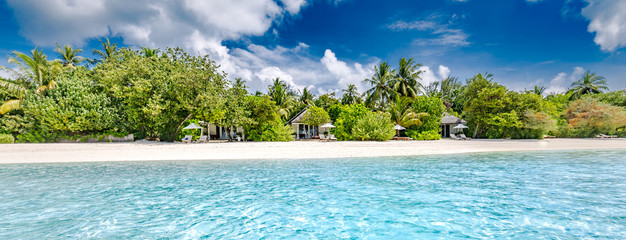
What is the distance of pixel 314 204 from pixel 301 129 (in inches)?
953

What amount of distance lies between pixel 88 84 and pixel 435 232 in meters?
25.2

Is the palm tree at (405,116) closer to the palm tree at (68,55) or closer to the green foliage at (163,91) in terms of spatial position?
the green foliage at (163,91)

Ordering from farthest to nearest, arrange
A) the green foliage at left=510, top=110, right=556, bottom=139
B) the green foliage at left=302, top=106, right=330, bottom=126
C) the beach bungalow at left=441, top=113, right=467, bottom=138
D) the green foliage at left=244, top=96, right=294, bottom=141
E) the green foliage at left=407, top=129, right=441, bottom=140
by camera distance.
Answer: the beach bungalow at left=441, top=113, right=467, bottom=138 < the green foliage at left=302, top=106, right=330, bottom=126 < the green foliage at left=407, top=129, right=441, bottom=140 < the green foliage at left=510, top=110, right=556, bottom=139 < the green foliage at left=244, top=96, right=294, bottom=141

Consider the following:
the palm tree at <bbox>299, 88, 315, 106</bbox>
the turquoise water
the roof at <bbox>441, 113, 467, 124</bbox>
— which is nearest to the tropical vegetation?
the roof at <bbox>441, 113, 467, 124</bbox>

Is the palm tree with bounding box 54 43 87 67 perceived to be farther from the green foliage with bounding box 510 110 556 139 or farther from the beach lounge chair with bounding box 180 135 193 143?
the green foliage with bounding box 510 110 556 139

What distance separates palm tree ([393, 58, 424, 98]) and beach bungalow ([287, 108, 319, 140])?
37.2 ft

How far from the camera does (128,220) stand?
461 centimetres

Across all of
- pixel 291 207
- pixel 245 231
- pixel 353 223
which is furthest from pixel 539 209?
pixel 245 231

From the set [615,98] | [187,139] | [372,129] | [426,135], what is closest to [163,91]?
[187,139]

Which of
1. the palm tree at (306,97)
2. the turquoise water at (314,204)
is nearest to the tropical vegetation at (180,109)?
the turquoise water at (314,204)

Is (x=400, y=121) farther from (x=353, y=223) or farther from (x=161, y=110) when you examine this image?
(x=353, y=223)

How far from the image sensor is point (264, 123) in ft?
71.8

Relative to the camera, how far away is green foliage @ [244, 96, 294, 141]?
847 inches

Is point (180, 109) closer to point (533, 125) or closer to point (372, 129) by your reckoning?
point (372, 129)
